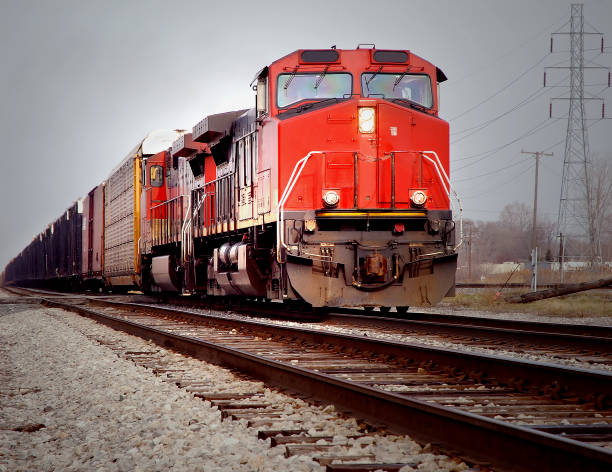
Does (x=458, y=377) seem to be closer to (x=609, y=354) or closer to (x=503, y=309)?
(x=609, y=354)

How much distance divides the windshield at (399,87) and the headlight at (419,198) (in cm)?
157

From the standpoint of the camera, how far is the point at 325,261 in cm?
1009

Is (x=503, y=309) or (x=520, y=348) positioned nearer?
(x=520, y=348)

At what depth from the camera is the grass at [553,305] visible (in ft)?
45.1

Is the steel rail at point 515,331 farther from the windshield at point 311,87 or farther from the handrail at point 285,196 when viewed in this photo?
the windshield at point 311,87

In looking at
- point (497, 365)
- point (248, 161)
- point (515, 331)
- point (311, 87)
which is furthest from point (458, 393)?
point (248, 161)

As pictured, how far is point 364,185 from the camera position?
1055 cm

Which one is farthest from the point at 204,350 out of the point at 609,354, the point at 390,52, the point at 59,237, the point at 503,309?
the point at 59,237

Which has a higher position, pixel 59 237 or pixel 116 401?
pixel 59 237

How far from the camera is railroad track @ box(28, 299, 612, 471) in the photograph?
9.40ft

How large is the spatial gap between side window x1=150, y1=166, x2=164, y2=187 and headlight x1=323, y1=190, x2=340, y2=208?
913cm

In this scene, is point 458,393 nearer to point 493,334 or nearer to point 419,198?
point 493,334

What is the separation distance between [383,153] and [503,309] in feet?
19.7

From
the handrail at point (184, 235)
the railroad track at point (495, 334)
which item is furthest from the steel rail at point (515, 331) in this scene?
the handrail at point (184, 235)
